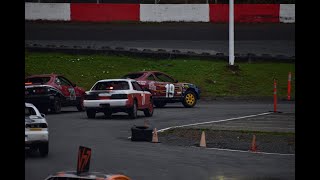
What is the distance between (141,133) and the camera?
21031 millimetres

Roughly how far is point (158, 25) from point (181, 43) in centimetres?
291

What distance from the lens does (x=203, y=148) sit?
66.2 feet

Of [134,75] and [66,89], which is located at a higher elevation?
[134,75]

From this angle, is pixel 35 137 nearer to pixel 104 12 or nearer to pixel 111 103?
pixel 111 103

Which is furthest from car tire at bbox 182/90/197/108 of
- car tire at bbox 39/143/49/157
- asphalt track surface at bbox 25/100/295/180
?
car tire at bbox 39/143/49/157

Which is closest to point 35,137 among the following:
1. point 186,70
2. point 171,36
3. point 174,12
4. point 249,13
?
point 186,70

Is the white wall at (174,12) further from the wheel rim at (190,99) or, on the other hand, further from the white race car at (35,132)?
the white race car at (35,132)

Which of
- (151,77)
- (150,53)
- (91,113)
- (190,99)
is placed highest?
(150,53)

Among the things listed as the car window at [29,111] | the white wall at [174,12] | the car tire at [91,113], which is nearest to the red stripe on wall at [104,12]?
the white wall at [174,12]

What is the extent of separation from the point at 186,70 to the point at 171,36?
7336 mm

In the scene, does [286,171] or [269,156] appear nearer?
[286,171]

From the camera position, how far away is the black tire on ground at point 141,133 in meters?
20.9
